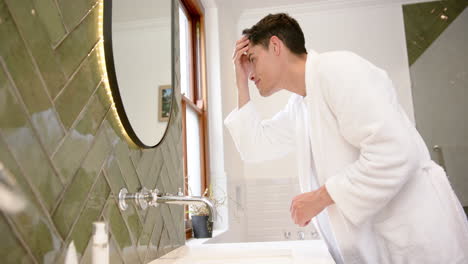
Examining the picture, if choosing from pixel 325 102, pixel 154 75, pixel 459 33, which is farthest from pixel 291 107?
pixel 459 33

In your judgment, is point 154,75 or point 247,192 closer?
point 154,75

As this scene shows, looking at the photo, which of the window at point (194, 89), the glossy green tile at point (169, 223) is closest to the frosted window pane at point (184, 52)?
the window at point (194, 89)

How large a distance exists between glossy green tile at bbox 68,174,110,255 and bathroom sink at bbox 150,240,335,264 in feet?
1.01

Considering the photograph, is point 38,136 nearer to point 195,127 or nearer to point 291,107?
point 291,107

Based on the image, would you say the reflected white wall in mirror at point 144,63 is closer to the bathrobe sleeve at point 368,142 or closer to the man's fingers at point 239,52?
the man's fingers at point 239,52

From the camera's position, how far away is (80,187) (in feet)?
2.35

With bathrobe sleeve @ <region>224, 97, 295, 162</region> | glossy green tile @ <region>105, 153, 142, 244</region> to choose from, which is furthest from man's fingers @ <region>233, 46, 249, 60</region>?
A: glossy green tile @ <region>105, 153, 142, 244</region>

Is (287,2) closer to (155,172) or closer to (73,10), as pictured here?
(155,172)

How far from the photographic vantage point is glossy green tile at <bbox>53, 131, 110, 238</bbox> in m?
0.65

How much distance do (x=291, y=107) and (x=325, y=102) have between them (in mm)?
362

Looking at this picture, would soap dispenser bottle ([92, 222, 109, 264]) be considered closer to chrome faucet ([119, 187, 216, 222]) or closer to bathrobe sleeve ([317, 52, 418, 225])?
chrome faucet ([119, 187, 216, 222])

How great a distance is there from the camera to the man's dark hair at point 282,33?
1.31 metres

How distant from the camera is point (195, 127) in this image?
2.75 m

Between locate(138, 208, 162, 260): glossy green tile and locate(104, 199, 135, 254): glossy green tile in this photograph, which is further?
locate(138, 208, 162, 260): glossy green tile
